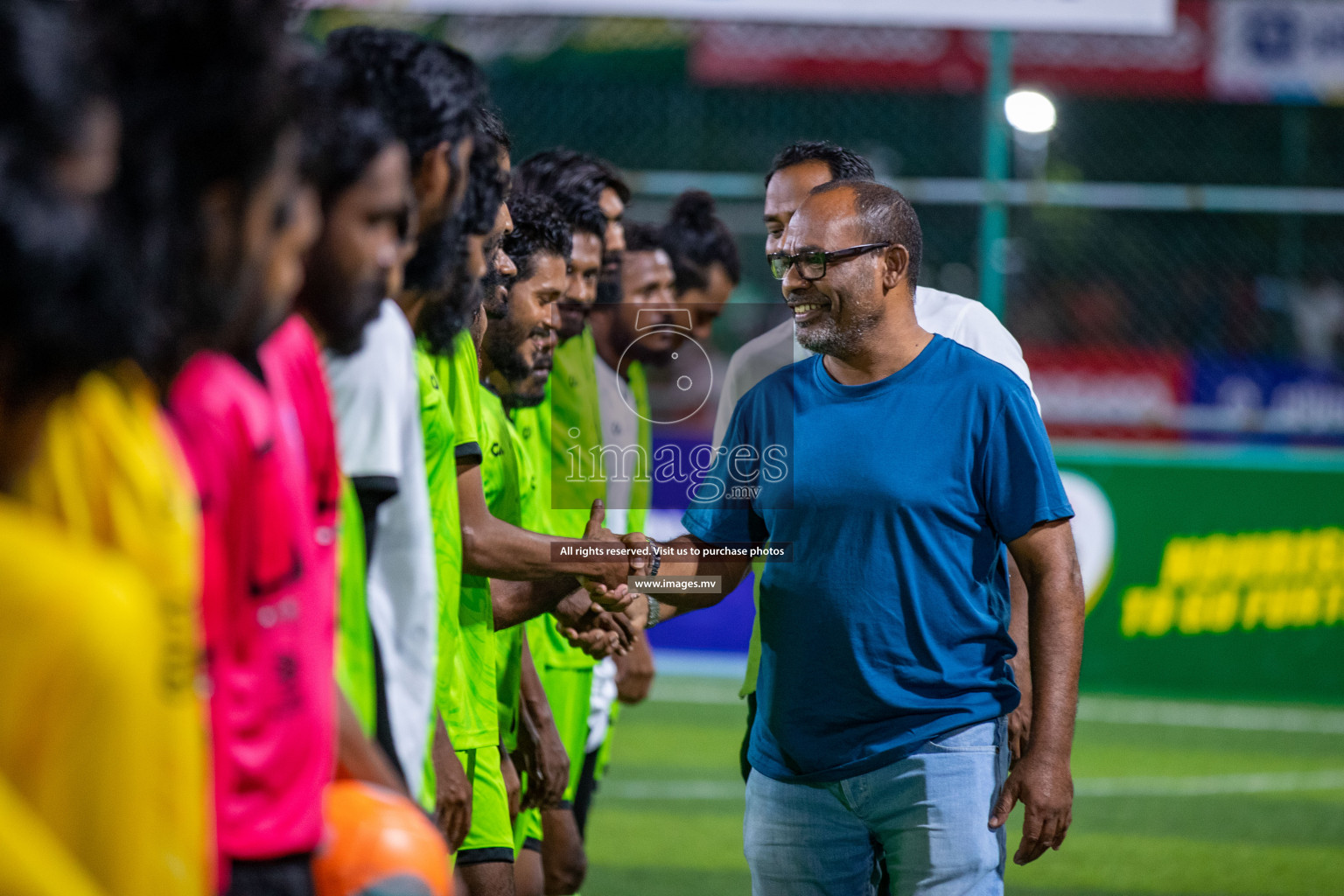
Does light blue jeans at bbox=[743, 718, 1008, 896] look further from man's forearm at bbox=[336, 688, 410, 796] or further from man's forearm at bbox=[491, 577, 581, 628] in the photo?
man's forearm at bbox=[336, 688, 410, 796]

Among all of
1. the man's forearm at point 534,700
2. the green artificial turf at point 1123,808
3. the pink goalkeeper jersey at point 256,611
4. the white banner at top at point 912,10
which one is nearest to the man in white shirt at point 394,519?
the pink goalkeeper jersey at point 256,611

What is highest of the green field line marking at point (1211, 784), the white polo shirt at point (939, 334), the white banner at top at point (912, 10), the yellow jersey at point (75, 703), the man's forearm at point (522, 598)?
the white banner at top at point (912, 10)

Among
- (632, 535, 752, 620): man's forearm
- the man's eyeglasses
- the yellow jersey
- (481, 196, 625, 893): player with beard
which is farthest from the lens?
(481, 196, 625, 893): player with beard

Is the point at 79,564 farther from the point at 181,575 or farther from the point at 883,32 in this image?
the point at 883,32

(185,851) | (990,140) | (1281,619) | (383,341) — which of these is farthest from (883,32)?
(185,851)

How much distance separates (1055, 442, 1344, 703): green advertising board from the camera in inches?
430

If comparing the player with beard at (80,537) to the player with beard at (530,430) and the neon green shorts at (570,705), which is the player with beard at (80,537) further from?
the neon green shorts at (570,705)

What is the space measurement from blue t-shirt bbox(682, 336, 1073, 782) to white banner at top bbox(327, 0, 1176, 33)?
7.09 metres

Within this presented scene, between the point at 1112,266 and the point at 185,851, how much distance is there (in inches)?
702

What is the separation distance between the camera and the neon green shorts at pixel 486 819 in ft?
13.5

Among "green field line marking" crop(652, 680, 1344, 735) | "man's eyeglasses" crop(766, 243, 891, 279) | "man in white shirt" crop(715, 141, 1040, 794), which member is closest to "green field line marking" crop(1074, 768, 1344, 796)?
"green field line marking" crop(652, 680, 1344, 735)

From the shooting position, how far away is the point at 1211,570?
1106cm

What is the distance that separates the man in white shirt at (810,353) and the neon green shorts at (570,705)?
3.86 feet

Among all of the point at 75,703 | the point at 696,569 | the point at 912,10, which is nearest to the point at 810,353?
the point at 696,569
